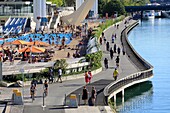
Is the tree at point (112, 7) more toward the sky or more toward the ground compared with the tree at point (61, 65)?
more toward the sky

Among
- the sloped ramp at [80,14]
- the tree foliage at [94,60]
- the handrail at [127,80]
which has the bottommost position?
the handrail at [127,80]

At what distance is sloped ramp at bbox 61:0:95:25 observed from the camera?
94287mm

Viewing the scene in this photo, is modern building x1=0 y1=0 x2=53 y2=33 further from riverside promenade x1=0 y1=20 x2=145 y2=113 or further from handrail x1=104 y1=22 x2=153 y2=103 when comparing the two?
riverside promenade x1=0 y1=20 x2=145 y2=113

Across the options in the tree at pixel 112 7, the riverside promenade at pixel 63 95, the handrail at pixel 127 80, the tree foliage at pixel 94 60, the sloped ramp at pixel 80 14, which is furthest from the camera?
the tree at pixel 112 7

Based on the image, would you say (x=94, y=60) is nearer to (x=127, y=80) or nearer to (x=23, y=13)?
(x=127, y=80)

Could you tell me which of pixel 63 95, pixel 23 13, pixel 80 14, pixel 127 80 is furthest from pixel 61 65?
pixel 23 13

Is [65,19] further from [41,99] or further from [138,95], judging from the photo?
[41,99]

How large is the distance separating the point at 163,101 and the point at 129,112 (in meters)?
4.30

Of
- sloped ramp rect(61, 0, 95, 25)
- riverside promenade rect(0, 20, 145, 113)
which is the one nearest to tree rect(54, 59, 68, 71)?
riverside promenade rect(0, 20, 145, 113)

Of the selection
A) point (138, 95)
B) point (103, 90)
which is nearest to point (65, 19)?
point (138, 95)

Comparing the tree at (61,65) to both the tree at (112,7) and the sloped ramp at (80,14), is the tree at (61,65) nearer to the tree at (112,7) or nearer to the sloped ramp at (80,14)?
the sloped ramp at (80,14)

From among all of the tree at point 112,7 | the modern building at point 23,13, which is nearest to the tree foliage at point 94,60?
the modern building at point 23,13

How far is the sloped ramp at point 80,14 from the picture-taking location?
94.3 meters

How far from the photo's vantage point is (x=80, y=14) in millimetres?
94750
